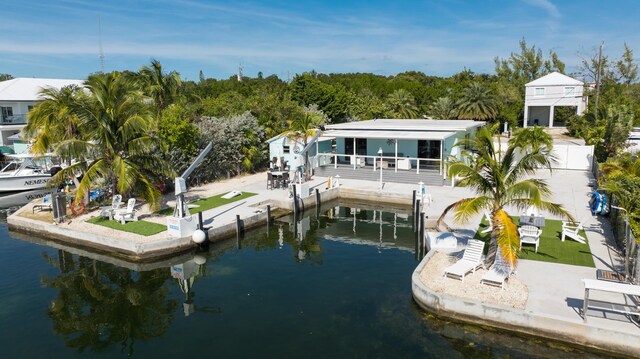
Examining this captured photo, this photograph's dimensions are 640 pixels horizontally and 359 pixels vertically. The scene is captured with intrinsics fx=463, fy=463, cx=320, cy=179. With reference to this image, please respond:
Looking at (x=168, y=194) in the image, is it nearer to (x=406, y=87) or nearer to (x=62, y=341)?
(x=62, y=341)

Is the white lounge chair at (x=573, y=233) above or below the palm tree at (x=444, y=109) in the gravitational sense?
below

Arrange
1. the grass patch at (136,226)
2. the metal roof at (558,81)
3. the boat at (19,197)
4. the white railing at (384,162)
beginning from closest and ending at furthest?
the grass patch at (136,226) → the white railing at (384,162) → the boat at (19,197) → the metal roof at (558,81)

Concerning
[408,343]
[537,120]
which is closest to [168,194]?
[408,343]

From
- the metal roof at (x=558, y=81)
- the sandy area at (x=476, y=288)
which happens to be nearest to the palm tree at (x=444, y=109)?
the metal roof at (x=558, y=81)

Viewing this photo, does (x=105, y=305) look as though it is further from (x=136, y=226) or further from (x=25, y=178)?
(x=25, y=178)

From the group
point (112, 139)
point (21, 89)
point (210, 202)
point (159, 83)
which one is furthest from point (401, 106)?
point (21, 89)

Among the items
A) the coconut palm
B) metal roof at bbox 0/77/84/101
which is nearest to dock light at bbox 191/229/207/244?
the coconut palm

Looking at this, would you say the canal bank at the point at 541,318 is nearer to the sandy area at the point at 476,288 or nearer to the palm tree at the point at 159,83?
the sandy area at the point at 476,288

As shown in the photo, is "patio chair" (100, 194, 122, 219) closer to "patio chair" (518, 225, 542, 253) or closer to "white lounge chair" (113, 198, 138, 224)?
"white lounge chair" (113, 198, 138, 224)
